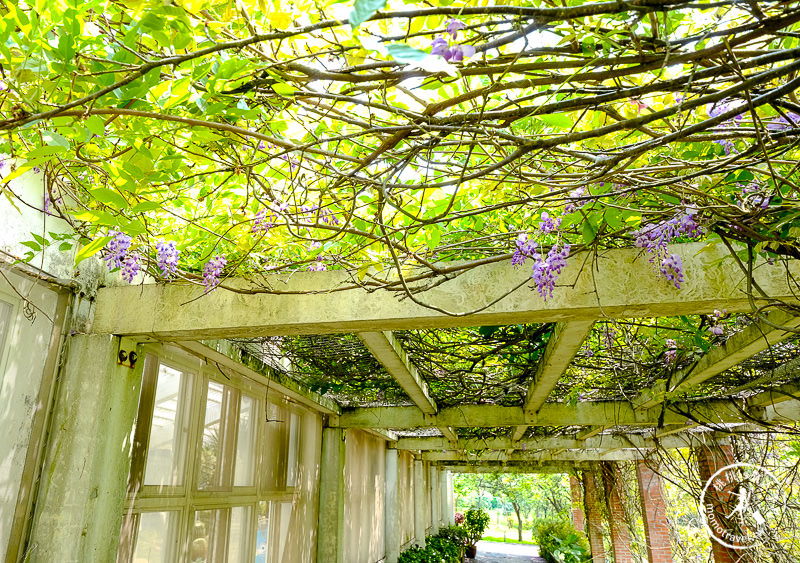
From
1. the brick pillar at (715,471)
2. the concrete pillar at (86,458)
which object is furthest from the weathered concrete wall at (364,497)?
the concrete pillar at (86,458)

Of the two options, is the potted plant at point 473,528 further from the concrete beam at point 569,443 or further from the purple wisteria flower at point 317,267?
the purple wisteria flower at point 317,267

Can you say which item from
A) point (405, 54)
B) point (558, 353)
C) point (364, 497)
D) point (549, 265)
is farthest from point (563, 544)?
point (405, 54)

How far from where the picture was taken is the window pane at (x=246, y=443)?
403 cm

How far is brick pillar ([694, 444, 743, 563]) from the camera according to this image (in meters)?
6.11

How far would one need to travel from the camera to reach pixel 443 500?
70.6 ft

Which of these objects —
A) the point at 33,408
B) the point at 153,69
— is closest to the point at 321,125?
the point at 153,69

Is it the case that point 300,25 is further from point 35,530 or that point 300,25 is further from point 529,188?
point 35,530

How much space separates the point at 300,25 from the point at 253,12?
0.20 metres

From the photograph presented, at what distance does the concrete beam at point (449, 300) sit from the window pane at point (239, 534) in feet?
7.11

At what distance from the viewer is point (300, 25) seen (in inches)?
44.5

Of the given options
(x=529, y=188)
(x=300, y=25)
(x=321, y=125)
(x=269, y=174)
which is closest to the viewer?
(x=300, y=25)

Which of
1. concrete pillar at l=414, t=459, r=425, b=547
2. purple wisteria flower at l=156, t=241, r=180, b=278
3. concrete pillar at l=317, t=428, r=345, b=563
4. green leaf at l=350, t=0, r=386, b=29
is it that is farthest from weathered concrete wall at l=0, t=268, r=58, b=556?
concrete pillar at l=414, t=459, r=425, b=547

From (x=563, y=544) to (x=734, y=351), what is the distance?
16.1m

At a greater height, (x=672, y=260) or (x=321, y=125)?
(x=321, y=125)
